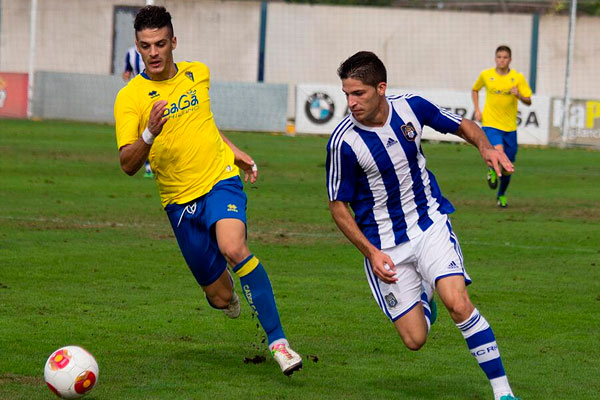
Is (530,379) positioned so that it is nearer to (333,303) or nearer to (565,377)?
(565,377)

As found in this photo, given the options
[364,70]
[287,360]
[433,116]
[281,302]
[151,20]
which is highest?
[151,20]

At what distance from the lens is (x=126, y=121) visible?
24.0 feet

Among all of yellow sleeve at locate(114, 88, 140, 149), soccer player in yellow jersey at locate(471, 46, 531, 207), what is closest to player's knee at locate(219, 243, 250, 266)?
yellow sleeve at locate(114, 88, 140, 149)

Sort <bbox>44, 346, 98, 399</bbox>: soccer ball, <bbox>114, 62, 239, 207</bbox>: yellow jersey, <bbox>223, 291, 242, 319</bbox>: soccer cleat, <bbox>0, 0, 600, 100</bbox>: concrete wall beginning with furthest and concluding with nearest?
<bbox>0, 0, 600, 100</bbox>: concrete wall, <bbox>223, 291, 242, 319</bbox>: soccer cleat, <bbox>114, 62, 239, 207</bbox>: yellow jersey, <bbox>44, 346, 98, 399</bbox>: soccer ball

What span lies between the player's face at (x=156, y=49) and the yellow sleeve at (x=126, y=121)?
0.86ft

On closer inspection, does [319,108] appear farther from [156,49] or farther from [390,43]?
[156,49]

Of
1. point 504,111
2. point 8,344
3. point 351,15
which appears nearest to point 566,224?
point 504,111

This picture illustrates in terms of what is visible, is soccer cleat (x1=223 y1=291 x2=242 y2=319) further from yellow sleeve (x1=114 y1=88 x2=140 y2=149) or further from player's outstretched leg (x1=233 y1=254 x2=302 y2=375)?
yellow sleeve (x1=114 y1=88 x2=140 y2=149)

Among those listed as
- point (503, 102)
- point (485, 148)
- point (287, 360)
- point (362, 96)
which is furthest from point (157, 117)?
point (503, 102)

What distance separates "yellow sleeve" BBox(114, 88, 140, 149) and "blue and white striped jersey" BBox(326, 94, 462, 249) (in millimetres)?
1372

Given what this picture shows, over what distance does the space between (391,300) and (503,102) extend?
11.5m

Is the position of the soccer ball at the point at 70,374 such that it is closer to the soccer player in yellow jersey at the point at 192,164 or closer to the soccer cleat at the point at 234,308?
the soccer player in yellow jersey at the point at 192,164

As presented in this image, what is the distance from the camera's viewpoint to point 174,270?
10.9 meters

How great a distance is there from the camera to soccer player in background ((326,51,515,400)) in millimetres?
6496
